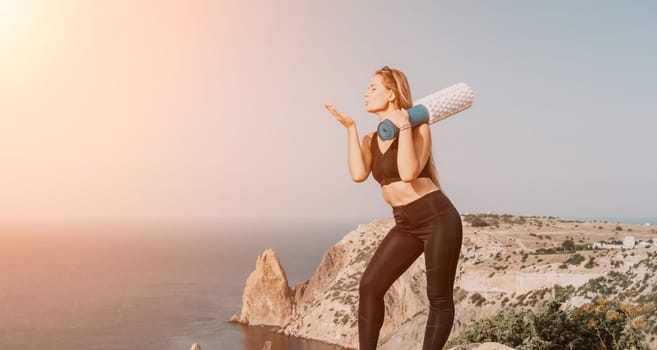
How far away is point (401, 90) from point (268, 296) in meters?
87.9

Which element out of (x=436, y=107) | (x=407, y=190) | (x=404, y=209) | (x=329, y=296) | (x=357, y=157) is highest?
(x=436, y=107)

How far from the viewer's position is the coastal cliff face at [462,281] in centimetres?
5128

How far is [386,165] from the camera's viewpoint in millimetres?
8289

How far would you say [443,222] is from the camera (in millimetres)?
8266

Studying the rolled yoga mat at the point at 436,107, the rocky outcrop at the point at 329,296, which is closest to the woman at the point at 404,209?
the rolled yoga mat at the point at 436,107

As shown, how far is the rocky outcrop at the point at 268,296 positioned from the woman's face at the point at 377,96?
85.5 m

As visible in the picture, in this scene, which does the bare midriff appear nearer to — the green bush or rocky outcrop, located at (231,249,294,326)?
the green bush

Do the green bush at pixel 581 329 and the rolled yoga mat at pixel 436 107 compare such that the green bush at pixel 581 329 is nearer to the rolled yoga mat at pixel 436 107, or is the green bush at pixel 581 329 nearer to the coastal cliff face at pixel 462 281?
the rolled yoga mat at pixel 436 107

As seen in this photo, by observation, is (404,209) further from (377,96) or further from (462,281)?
(462,281)

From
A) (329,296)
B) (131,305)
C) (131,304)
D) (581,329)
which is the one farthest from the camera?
(131,304)

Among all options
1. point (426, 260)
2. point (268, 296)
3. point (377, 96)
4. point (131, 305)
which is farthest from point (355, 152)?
point (131, 305)

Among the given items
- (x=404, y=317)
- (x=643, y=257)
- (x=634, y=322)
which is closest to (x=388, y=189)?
(x=634, y=322)

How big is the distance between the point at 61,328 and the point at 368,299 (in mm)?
91730

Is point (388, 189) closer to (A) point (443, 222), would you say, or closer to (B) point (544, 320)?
(A) point (443, 222)
